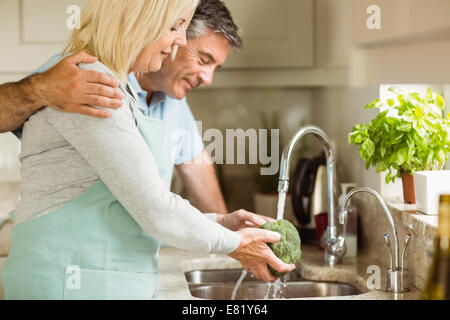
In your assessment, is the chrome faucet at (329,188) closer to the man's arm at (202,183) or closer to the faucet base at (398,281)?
the faucet base at (398,281)

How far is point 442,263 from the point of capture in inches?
22.8

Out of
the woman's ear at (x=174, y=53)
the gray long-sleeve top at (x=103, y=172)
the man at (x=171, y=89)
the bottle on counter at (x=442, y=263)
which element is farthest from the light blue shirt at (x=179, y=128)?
the bottle on counter at (x=442, y=263)

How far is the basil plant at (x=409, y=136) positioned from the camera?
1.16 meters

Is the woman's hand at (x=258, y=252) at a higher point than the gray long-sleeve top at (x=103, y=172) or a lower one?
lower

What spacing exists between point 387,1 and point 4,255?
Answer: 120 cm

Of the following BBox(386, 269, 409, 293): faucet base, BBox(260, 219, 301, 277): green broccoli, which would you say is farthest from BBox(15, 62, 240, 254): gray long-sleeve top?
BBox(386, 269, 409, 293): faucet base

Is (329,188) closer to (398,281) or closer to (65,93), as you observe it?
(398,281)

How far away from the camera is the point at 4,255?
5.27 ft

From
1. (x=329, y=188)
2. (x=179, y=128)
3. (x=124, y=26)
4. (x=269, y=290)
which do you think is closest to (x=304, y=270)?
(x=269, y=290)

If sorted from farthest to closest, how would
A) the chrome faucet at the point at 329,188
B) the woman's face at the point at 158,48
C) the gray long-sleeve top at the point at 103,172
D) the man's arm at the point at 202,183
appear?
the man's arm at the point at 202,183
the chrome faucet at the point at 329,188
the woman's face at the point at 158,48
the gray long-sleeve top at the point at 103,172

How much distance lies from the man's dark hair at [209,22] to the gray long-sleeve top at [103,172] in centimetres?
49
